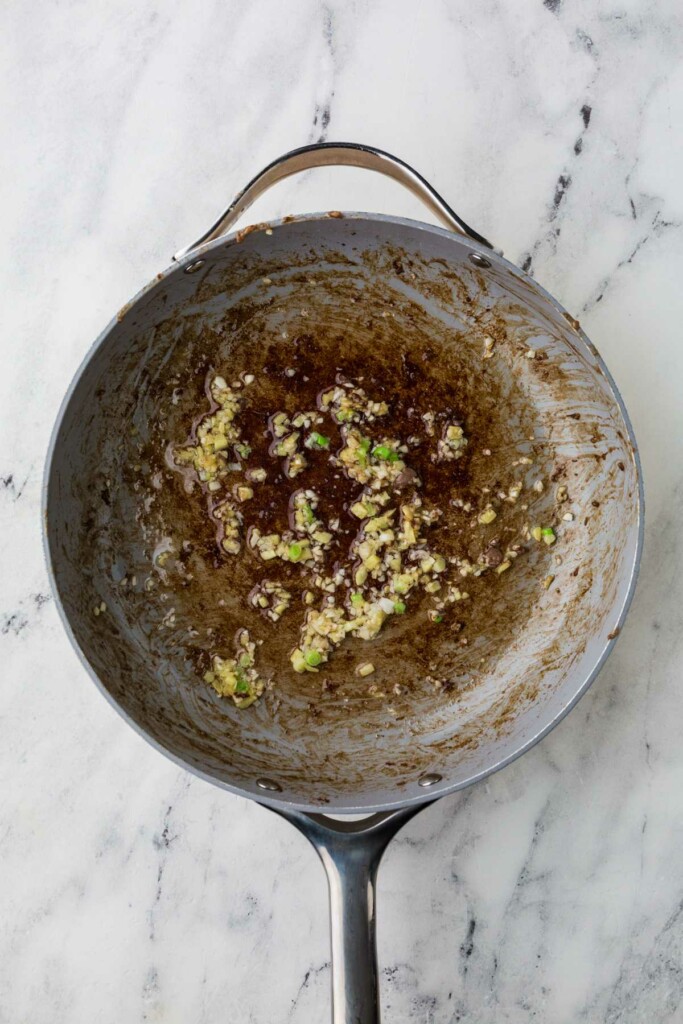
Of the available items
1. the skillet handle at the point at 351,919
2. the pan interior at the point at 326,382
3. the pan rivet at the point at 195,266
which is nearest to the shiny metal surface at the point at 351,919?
the skillet handle at the point at 351,919

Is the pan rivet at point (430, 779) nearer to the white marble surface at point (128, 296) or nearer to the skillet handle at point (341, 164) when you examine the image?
the white marble surface at point (128, 296)

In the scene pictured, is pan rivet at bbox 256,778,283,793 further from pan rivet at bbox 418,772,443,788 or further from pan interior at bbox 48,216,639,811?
pan rivet at bbox 418,772,443,788

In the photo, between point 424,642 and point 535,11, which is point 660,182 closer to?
point 535,11

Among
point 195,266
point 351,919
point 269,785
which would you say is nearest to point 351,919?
point 351,919

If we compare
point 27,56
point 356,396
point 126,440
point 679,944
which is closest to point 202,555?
point 126,440

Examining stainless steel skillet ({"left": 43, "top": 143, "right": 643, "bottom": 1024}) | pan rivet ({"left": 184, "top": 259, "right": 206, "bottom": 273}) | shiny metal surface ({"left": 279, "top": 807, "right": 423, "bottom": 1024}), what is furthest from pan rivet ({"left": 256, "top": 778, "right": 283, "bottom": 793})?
pan rivet ({"left": 184, "top": 259, "right": 206, "bottom": 273})
